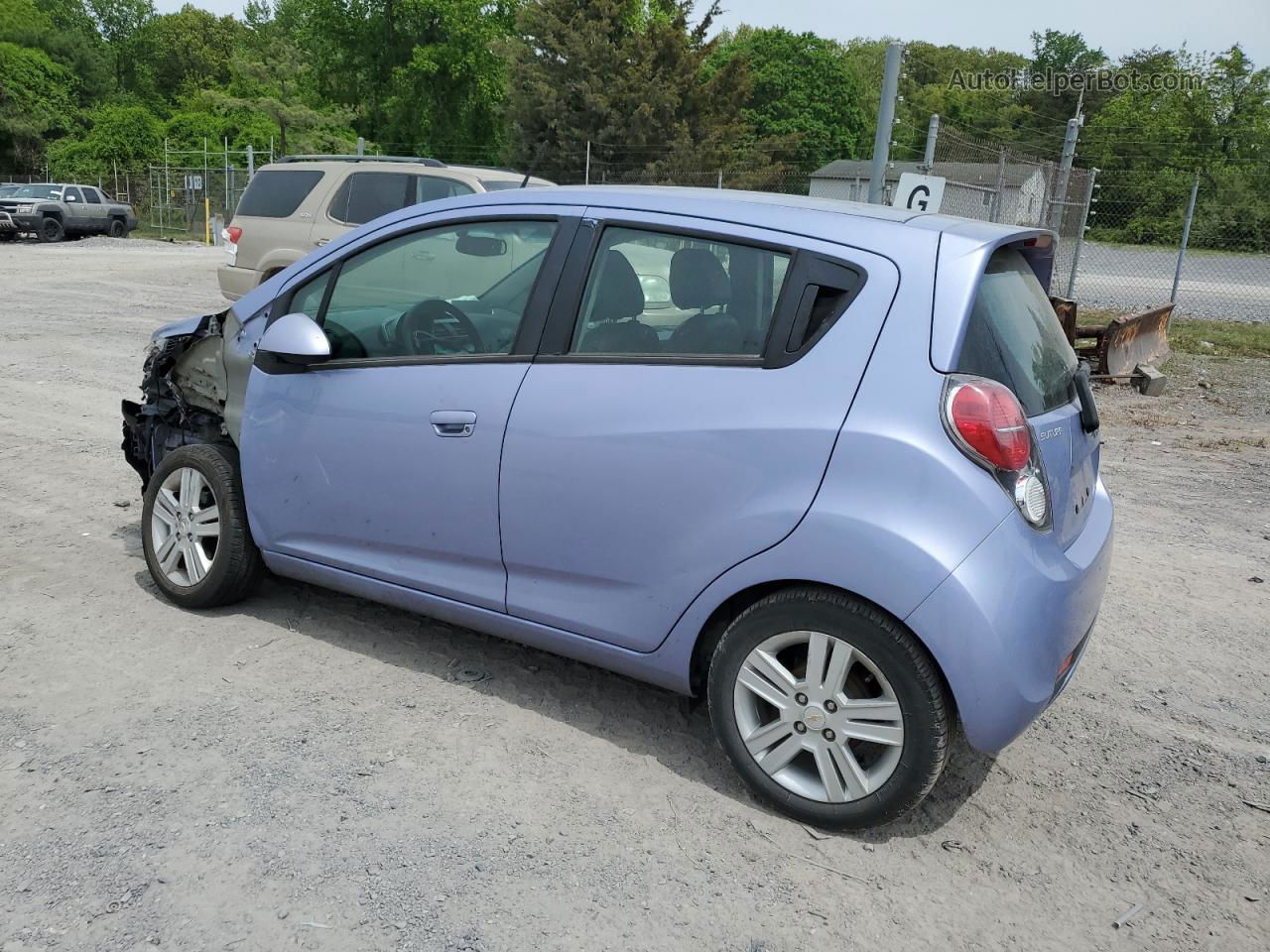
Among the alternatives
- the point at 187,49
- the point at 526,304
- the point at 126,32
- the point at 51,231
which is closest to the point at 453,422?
the point at 526,304

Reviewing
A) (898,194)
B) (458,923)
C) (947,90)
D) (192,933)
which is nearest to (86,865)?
(192,933)

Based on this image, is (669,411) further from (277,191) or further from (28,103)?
(28,103)

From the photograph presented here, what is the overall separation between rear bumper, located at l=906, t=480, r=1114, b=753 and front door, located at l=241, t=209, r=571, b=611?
145 centimetres

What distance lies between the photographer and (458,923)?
8.20 feet

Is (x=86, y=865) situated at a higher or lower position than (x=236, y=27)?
lower

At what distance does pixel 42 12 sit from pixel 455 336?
3615 inches

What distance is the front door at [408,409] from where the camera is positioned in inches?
133

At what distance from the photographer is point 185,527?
416 cm

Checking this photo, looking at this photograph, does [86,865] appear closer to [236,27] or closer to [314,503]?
[314,503]

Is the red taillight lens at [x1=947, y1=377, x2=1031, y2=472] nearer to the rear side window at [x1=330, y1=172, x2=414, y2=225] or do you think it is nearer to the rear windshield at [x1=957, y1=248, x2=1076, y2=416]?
the rear windshield at [x1=957, y1=248, x2=1076, y2=416]

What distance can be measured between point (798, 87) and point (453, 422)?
230 ft

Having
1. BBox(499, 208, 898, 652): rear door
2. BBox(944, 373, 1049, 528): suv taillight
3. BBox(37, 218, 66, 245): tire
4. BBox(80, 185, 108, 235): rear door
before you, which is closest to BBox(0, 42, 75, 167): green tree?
BBox(80, 185, 108, 235): rear door

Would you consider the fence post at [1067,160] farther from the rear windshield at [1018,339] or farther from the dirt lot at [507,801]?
the rear windshield at [1018,339]

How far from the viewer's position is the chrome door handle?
3.34 meters
